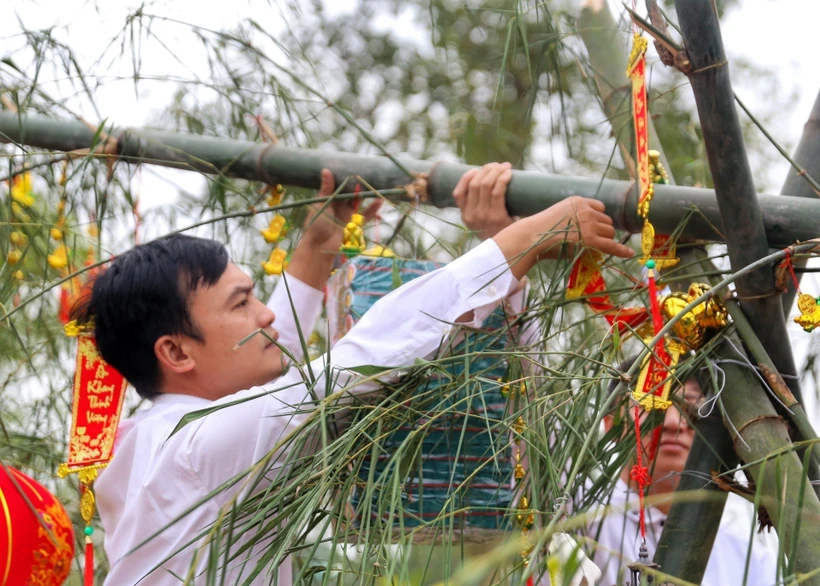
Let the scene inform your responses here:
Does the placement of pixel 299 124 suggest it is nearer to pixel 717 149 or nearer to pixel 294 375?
pixel 294 375

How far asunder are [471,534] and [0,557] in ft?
1.78

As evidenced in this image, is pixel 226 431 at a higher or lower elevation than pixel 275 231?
lower

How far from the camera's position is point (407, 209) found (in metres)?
1.25

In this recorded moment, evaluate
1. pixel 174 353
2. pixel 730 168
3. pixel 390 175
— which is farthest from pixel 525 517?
pixel 174 353

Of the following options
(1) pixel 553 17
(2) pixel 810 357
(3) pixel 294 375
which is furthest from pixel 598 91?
(3) pixel 294 375

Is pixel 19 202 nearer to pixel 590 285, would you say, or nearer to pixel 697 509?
pixel 590 285

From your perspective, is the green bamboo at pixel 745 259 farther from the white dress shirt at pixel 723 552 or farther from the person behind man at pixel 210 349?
the white dress shirt at pixel 723 552

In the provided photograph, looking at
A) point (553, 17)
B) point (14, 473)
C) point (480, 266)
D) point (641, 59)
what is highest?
point (553, 17)

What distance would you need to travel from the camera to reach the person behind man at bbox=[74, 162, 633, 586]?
1089 millimetres

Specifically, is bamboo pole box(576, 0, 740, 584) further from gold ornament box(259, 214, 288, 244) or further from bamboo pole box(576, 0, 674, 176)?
gold ornament box(259, 214, 288, 244)

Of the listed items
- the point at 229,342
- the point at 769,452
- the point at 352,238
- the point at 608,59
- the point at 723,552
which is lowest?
the point at 723,552

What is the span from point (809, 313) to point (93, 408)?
87cm

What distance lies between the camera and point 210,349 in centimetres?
128

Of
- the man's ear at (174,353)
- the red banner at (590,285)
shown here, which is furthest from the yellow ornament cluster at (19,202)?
the red banner at (590,285)
